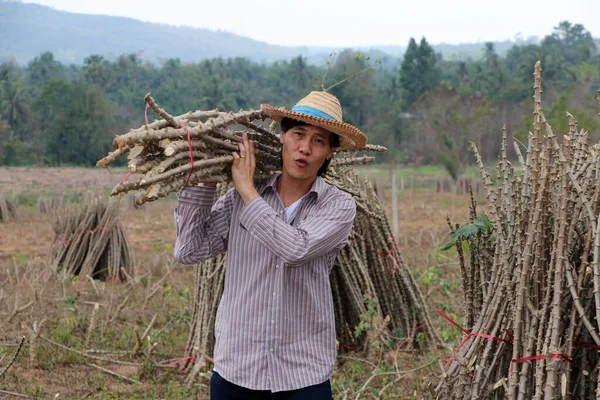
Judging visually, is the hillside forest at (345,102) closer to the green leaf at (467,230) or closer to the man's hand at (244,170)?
the green leaf at (467,230)

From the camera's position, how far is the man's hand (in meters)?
2.00

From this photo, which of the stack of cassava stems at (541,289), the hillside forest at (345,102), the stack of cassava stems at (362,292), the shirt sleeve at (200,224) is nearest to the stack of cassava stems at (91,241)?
the stack of cassava stems at (362,292)

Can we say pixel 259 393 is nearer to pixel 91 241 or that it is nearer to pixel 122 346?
pixel 122 346

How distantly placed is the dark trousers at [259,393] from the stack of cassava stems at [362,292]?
2046 mm

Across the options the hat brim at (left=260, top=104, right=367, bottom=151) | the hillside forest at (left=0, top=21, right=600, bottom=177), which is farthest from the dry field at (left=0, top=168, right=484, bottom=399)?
the hillside forest at (left=0, top=21, right=600, bottom=177)

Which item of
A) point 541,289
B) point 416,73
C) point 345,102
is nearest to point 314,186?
point 541,289

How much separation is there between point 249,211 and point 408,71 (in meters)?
45.8

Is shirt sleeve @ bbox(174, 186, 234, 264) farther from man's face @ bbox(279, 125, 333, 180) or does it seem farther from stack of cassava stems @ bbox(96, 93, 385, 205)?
man's face @ bbox(279, 125, 333, 180)

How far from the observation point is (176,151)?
1.95 meters

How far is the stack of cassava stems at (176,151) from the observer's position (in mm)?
1850

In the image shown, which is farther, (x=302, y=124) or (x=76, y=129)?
(x=76, y=129)

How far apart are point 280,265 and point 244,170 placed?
0.30 meters

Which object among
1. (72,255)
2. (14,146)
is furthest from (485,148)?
(72,255)

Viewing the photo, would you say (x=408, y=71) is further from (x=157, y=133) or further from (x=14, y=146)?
(x=157, y=133)
